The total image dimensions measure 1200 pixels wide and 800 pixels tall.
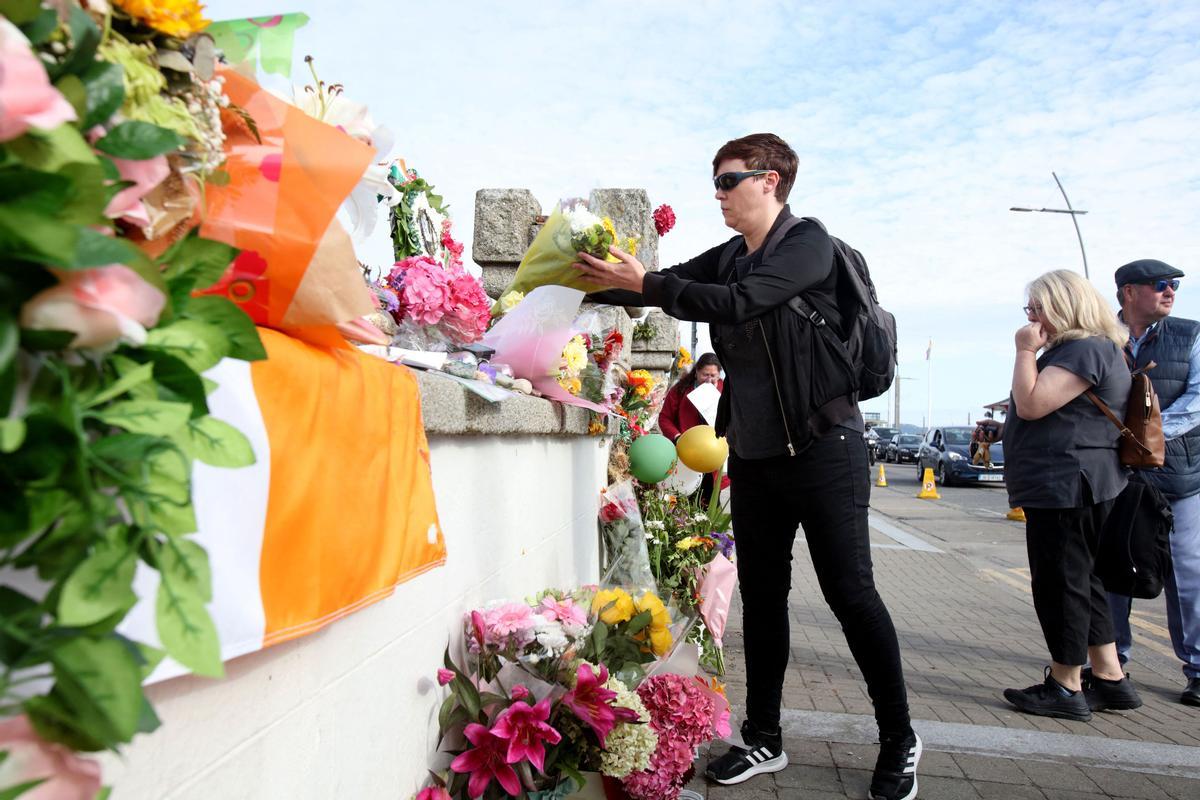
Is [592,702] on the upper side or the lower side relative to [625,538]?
lower

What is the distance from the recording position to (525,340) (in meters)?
3.15

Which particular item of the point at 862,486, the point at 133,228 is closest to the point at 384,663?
the point at 133,228

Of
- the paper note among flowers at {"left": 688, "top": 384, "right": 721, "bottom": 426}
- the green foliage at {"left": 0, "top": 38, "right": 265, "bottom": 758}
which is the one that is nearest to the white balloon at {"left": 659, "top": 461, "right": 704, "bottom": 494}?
the paper note among flowers at {"left": 688, "top": 384, "right": 721, "bottom": 426}

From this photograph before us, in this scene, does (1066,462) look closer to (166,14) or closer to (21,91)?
(166,14)

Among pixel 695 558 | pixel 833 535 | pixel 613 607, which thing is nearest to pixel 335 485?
pixel 613 607

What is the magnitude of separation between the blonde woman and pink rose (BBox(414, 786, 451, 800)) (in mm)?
3053

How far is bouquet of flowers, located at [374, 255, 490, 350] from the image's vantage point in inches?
113

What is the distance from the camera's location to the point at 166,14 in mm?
1044

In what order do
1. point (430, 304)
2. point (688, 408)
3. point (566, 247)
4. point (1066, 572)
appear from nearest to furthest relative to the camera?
point (430, 304) → point (566, 247) → point (1066, 572) → point (688, 408)

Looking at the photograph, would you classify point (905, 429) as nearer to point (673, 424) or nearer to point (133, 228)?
point (673, 424)

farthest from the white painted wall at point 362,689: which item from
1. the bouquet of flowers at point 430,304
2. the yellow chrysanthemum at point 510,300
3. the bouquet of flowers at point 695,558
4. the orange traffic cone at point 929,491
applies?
the orange traffic cone at point 929,491

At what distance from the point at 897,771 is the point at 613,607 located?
1.14m

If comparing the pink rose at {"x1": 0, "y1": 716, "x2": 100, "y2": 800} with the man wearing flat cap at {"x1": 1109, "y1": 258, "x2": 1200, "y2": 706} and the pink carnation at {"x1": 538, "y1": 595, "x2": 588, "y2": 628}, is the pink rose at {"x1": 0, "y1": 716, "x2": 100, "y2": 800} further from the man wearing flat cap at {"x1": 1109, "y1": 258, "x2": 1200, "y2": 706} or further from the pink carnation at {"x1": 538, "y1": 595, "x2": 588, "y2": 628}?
the man wearing flat cap at {"x1": 1109, "y1": 258, "x2": 1200, "y2": 706}

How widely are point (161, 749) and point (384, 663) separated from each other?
764 mm
